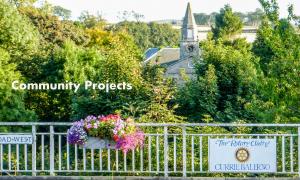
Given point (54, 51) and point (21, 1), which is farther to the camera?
point (21, 1)

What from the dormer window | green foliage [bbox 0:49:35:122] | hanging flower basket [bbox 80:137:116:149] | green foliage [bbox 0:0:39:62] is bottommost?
green foliage [bbox 0:49:35:122]

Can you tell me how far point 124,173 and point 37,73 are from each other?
81.3 feet

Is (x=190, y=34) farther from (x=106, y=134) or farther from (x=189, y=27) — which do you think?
(x=106, y=134)

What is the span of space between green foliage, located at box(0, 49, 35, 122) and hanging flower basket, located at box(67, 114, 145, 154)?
1757 cm

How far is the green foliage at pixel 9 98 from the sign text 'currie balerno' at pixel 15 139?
16912mm

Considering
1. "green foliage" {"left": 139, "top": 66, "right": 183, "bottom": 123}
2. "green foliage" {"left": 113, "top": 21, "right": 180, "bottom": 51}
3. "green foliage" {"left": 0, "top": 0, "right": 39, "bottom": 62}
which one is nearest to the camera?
"green foliage" {"left": 139, "top": 66, "right": 183, "bottom": 123}

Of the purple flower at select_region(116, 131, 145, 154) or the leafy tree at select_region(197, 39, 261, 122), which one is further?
the leafy tree at select_region(197, 39, 261, 122)

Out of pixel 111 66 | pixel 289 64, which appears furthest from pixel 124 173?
pixel 111 66

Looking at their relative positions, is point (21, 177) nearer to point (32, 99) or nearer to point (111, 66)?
point (111, 66)

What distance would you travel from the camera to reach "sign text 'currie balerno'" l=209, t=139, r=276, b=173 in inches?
428

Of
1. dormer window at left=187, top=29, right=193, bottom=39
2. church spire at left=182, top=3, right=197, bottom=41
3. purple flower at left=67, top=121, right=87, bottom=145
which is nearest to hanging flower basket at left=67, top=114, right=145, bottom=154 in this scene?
purple flower at left=67, top=121, right=87, bottom=145

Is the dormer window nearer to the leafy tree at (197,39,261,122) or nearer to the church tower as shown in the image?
the church tower

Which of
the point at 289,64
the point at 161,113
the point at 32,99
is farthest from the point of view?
the point at 32,99

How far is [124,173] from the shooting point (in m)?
11.4
